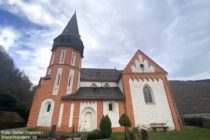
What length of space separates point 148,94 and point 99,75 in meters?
9.46

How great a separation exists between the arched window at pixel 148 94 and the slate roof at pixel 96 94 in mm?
3633

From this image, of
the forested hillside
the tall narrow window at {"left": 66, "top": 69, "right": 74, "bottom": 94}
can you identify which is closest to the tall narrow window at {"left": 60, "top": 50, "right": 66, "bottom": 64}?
the tall narrow window at {"left": 66, "top": 69, "right": 74, "bottom": 94}

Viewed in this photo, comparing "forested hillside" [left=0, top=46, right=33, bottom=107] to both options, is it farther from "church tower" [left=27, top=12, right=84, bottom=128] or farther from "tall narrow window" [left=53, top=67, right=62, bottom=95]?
"tall narrow window" [left=53, top=67, right=62, bottom=95]

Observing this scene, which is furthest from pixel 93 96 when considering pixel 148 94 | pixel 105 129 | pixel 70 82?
pixel 148 94

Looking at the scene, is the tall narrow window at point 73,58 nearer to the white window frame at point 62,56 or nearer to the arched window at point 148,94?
the white window frame at point 62,56

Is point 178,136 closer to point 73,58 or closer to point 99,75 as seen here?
point 99,75

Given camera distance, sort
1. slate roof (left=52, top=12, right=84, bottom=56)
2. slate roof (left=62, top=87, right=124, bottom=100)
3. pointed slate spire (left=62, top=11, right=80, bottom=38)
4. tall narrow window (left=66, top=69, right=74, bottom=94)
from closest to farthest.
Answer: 1. slate roof (left=62, top=87, right=124, bottom=100)
2. tall narrow window (left=66, top=69, right=74, bottom=94)
3. slate roof (left=52, top=12, right=84, bottom=56)
4. pointed slate spire (left=62, top=11, right=80, bottom=38)

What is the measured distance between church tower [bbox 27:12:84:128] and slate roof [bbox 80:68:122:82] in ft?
8.50

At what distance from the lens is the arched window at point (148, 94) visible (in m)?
17.3

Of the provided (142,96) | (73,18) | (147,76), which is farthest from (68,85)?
(73,18)

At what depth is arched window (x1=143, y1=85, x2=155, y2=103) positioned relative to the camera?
681 inches

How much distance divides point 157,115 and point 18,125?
2369 centimetres

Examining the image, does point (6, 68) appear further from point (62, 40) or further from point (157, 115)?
point (157, 115)

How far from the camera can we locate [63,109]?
15.4 meters
